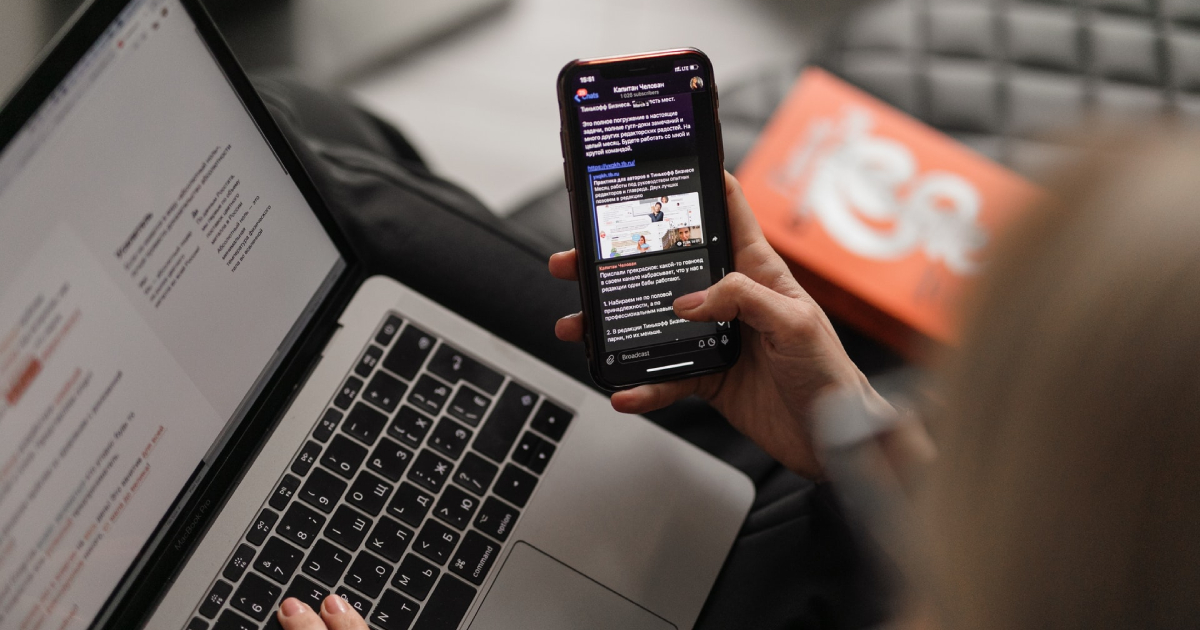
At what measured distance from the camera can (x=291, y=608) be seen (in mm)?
542

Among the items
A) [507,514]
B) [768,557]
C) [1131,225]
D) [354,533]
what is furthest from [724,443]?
[1131,225]

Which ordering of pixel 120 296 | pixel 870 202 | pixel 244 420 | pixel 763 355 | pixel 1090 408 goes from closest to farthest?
1. pixel 1090 408
2. pixel 120 296
3. pixel 244 420
4. pixel 763 355
5. pixel 870 202

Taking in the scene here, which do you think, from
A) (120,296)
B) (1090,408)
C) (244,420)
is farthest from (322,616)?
(1090,408)

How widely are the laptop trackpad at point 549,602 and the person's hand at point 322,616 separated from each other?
0.31 feet

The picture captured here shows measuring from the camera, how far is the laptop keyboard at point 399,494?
57cm

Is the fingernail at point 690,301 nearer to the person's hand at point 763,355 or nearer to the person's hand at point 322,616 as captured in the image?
the person's hand at point 763,355

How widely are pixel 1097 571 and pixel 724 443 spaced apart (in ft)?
1.42

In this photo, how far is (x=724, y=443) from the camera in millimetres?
751

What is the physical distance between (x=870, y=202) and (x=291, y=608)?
0.78 metres

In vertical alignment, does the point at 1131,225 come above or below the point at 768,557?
above

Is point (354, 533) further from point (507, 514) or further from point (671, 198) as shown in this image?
point (671, 198)

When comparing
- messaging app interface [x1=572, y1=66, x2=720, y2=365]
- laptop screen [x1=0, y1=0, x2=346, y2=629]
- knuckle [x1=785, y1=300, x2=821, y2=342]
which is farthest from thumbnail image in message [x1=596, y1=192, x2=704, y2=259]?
laptop screen [x1=0, y1=0, x2=346, y2=629]

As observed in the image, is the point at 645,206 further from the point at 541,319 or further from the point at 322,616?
the point at 322,616

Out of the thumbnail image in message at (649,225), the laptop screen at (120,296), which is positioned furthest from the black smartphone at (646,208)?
the laptop screen at (120,296)
